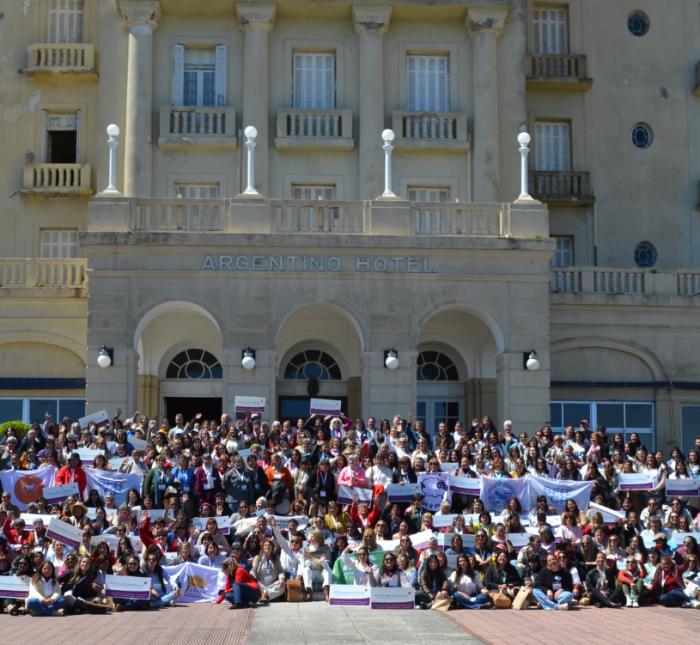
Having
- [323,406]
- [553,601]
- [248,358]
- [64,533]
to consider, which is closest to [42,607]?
[64,533]

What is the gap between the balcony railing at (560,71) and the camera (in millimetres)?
39969

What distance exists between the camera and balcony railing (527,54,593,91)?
40.0 m

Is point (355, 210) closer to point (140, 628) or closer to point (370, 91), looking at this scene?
point (370, 91)

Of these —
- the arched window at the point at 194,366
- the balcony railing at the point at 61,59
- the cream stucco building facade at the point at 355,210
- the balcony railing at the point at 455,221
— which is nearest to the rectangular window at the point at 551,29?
the cream stucco building facade at the point at 355,210

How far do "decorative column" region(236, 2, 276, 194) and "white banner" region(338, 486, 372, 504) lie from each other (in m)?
13.0

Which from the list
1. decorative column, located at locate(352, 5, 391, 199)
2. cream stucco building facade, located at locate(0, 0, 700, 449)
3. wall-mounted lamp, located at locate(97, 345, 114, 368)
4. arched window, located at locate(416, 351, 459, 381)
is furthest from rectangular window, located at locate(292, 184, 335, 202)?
wall-mounted lamp, located at locate(97, 345, 114, 368)

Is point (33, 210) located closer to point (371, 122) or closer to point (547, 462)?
point (371, 122)

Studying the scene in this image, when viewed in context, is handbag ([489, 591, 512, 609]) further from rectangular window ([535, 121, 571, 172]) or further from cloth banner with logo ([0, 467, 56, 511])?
rectangular window ([535, 121, 571, 172])

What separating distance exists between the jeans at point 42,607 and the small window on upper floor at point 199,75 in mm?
19015

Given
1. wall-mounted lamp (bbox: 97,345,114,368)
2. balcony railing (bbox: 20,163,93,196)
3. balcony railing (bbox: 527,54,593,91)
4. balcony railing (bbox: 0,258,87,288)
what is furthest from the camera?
balcony railing (bbox: 527,54,593,91)

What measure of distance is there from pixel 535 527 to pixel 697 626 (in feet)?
16.4

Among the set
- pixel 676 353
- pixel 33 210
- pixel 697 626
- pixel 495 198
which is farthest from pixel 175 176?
pixel 697 626

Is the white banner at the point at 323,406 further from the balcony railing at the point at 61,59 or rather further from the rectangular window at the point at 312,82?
the balcony railing at the point at 61,59

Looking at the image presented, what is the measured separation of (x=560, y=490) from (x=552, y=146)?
16.7 m
